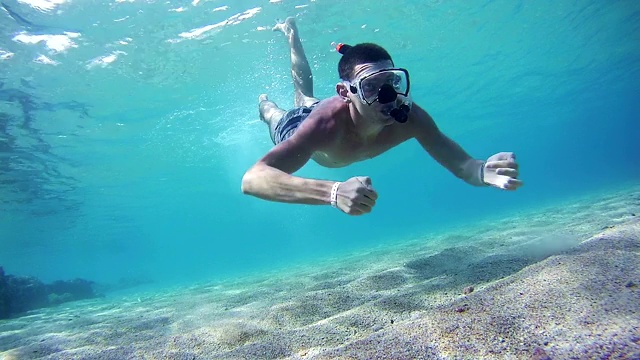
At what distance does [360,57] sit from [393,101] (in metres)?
0.60

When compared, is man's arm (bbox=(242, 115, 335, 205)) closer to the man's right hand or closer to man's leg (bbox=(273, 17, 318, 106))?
the man's right hand

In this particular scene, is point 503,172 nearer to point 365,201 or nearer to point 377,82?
point 377,82

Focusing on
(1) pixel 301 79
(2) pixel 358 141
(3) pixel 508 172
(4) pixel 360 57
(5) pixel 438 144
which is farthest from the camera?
(1) pixel 301 79

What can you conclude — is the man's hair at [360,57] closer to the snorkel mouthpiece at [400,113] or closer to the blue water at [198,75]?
the snorkel mouthpiece at [400,113]

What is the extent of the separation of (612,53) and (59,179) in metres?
48.5

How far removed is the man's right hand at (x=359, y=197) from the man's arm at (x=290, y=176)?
0.22 metres

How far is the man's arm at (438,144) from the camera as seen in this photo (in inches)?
164

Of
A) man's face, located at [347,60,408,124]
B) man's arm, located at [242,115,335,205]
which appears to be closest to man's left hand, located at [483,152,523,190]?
man's face, located at [347,60,408,124]

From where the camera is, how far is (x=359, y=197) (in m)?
2.35

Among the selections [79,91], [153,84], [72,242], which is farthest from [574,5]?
[72,242]

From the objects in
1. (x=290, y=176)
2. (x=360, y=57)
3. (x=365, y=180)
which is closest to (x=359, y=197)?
(x=365, y=180)

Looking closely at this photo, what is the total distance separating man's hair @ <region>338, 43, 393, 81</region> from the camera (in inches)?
141

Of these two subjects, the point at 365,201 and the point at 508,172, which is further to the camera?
the point at 508,172

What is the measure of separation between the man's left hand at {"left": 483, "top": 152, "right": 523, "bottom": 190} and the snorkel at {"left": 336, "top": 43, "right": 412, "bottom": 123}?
3.11ft
